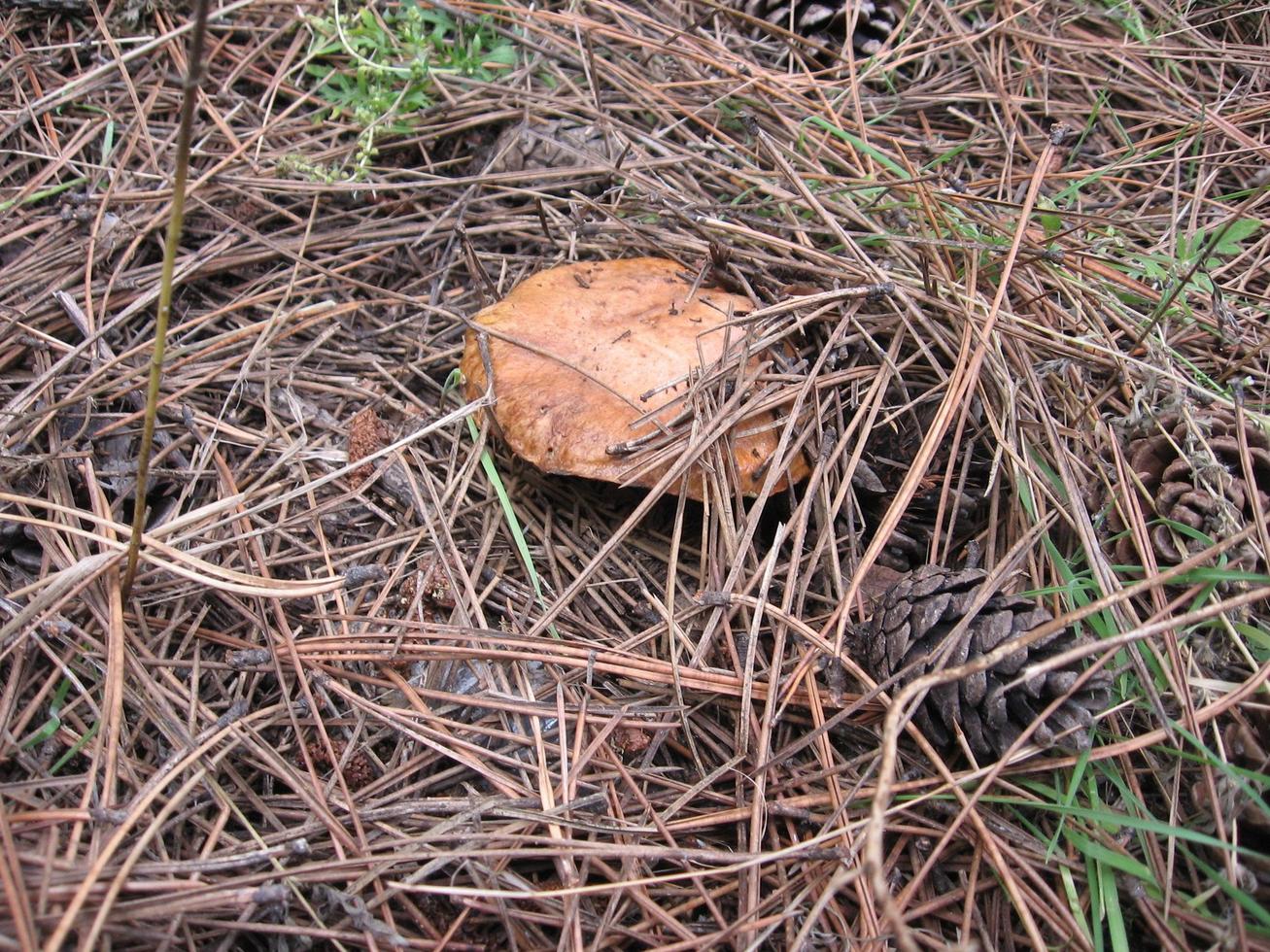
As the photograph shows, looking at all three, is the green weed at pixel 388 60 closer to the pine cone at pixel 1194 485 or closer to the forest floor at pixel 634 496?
the forest floor at pixel 634 496

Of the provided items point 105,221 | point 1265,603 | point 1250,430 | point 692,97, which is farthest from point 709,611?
point 105,221

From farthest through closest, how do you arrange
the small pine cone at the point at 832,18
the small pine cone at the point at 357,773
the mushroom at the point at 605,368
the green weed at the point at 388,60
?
the small pine cone at the point at 832,18 < the green weed at the point at 388,60 < the mushroom at the point at 605,368 < the small pine cone at the point at 357,773

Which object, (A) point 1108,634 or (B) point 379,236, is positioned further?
(B) point 379,236

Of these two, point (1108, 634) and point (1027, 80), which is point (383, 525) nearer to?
point (1108, 634)

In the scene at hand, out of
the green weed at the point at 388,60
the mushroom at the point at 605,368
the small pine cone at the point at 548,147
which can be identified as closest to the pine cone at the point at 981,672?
the mushroom at the point at 605,368

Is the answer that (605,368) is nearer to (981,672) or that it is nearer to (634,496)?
(634,496)
